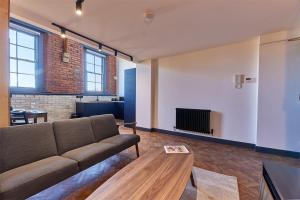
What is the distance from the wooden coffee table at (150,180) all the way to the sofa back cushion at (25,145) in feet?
3.33

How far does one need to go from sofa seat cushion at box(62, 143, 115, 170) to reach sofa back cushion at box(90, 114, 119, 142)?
42 cm

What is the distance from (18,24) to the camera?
14.5 feet

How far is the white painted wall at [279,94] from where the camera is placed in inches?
125

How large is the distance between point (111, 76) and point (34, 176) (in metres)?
6.42

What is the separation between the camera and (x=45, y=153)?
6.59ft

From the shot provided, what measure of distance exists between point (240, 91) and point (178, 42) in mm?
1713

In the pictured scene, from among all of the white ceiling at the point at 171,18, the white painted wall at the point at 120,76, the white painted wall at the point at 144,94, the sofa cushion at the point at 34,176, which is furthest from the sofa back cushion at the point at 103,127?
the white painted wall at the point at 120,76

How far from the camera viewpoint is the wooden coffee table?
126 cm

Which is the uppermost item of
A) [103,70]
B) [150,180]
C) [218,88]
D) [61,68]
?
[103,70]

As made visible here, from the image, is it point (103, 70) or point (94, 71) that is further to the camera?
point (103, 70)

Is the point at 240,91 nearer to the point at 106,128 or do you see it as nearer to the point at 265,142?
the point at 265,142

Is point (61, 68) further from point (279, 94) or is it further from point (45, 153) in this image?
point (279, 94)

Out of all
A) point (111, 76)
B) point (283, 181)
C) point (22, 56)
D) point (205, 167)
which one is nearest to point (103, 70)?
point (111, 76)

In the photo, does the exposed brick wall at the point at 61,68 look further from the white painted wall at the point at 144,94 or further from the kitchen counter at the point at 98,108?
the white painted wall at the point at 144,94
